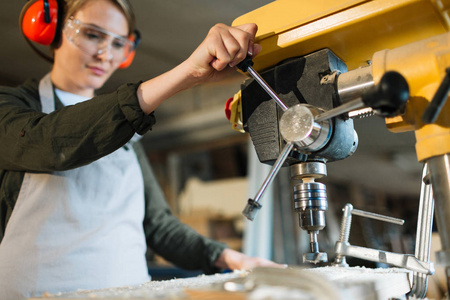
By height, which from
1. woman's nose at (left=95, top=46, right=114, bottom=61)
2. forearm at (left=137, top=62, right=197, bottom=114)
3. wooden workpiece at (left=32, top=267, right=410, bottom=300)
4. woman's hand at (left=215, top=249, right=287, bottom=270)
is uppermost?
woman's nose at (left=95, top=46, right=114, bottom=61)

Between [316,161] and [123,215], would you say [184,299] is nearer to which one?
[316,161]

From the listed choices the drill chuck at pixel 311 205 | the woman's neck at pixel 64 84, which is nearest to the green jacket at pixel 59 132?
the woman's neck at pixel 64 84

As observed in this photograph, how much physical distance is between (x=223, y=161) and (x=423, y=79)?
4139 mm

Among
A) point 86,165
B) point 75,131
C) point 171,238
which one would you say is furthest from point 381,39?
point 171,238

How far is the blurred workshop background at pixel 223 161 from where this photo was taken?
1.01m

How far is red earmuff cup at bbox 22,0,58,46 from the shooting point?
3.30 ft

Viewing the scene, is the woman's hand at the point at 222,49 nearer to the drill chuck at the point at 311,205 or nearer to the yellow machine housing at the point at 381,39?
the yellow machine housing at the point at 381,39

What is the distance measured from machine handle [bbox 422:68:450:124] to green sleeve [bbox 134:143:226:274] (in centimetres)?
87

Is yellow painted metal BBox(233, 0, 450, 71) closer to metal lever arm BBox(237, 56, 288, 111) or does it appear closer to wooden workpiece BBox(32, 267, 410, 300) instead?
metal lever arm BBox(237, 56, 288, 111)

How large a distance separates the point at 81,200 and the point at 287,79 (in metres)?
0.65

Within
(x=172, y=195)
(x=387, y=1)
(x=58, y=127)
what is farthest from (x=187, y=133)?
(x=387, y=1)

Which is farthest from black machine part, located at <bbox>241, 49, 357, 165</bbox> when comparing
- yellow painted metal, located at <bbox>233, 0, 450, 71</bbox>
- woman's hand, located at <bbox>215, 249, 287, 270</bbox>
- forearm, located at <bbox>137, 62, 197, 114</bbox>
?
woman's hand, located at <bbox>215, 249, 287, 270</bbox>

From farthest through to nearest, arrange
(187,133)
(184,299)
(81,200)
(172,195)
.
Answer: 1. (172,195)
2. (187,133)
3. (81,200)
4. (184,299)

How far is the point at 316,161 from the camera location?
26.6 inches
